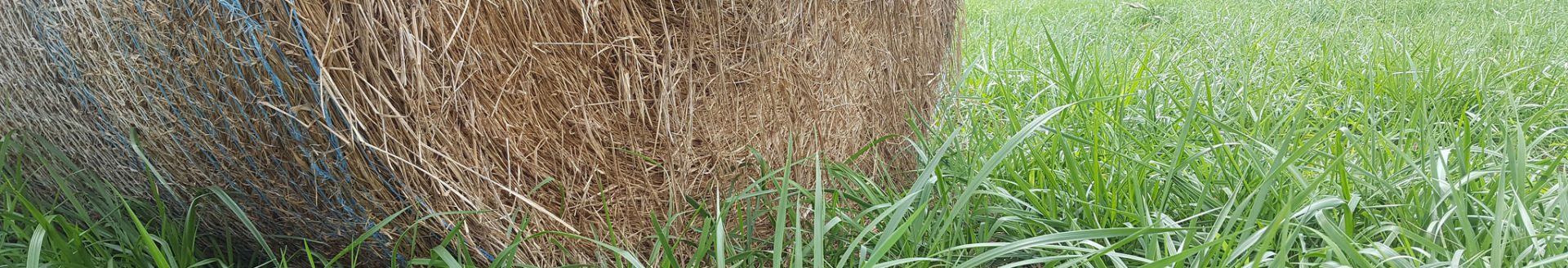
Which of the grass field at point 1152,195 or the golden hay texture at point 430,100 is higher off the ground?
the golden hay texture at point 430,100

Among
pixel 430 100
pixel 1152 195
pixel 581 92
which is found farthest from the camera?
pixel 1152 195

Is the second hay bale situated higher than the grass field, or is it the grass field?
the second hay bale

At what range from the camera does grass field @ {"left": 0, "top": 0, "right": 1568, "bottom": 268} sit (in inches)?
55.9

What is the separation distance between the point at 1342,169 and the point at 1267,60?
1475 millimetres

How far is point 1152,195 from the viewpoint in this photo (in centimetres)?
173

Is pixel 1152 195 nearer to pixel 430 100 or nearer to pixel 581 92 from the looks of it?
pixel 581 92

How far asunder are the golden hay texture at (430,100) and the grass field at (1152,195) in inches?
3.0

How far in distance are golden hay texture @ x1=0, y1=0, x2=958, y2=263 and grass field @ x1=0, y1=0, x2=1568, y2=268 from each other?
0.08 metres

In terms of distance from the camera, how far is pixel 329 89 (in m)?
1.05

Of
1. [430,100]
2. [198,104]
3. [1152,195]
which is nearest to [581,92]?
[430,100]

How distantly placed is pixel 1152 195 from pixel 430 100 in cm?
121

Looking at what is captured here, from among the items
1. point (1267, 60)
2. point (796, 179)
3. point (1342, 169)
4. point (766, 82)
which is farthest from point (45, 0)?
point (1267, 60)

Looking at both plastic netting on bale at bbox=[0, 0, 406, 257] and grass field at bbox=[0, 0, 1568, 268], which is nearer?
plastic netting on bale at bbox=[0, 0, 406, 257]

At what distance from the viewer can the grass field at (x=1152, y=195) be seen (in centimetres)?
142
